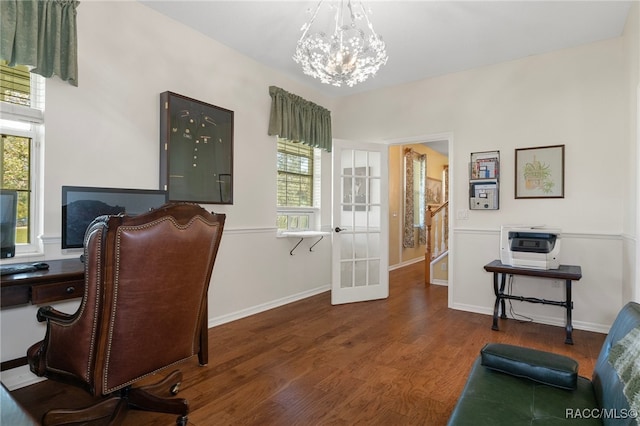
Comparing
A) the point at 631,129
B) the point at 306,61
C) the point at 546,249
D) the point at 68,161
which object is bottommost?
the point at 546,249

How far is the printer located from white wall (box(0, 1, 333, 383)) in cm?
238

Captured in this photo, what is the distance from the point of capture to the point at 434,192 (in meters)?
8.59

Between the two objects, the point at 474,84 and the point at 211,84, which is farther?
the point at 474,84

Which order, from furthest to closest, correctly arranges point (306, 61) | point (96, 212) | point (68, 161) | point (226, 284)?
point (226, 284) → point (306, 61) → point (68, 161) → point (96, 212)

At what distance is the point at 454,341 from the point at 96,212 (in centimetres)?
299

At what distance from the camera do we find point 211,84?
3.37m

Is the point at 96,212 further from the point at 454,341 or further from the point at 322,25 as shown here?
the point at 454,341

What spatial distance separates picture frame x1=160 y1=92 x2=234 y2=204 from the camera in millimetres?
2926

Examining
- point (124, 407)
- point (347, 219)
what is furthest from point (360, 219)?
point (124, 407)

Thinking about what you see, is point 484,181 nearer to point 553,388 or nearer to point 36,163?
point 553,388

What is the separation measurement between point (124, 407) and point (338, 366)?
1380 millimetres

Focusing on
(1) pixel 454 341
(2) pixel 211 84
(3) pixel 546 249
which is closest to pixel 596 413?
(1) pixel 454 341

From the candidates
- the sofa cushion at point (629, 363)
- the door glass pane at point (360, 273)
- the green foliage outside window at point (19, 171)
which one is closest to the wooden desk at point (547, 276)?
the door glass pane at point (360, 273)

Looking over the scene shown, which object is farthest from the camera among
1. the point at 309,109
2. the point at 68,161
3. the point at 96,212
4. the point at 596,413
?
the point at 309,109
